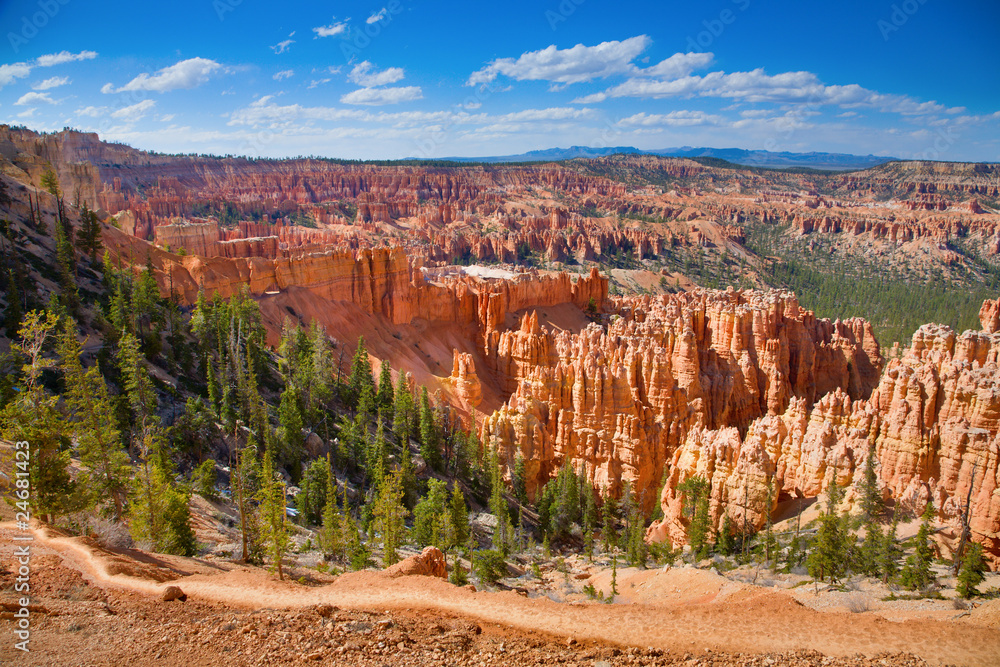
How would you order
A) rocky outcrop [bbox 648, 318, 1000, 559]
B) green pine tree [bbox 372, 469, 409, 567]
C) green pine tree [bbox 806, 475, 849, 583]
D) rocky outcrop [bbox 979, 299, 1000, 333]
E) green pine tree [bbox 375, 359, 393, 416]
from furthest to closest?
rocky outcrop [bbox 979, 299, 1000, 333], green pine tree [bbox 375, 359, 393, 416], green pine tree [bbox 372, 469, 409, 567], rocky outcrop [bbox 648, 318, 1000, 559], green pine tree [bbox 806, 475, 849, 583]

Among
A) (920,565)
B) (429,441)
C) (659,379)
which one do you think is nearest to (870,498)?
(920,565)

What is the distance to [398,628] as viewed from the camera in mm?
12938

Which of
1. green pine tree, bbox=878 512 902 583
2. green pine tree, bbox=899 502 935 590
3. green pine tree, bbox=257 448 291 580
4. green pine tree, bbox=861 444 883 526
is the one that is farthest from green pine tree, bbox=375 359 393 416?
green pine tree, bbox=899 502 935 590

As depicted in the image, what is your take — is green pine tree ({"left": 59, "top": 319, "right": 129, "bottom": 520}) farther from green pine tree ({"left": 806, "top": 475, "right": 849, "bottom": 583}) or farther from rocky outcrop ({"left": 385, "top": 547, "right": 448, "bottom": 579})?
green pine tree ({"left": 806, "top": 475, "right": 849, "bottom": 583})

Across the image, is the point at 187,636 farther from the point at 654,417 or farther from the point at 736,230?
the point at 736,230

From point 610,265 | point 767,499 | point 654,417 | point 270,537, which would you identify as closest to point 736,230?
point 610,265

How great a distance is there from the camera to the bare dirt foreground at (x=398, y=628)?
1154 centimetres

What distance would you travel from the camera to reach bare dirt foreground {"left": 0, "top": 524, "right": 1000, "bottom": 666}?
11.5m

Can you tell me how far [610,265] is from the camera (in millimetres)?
132000

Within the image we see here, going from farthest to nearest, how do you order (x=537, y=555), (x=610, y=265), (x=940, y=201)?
(x=940, y=201) < (x=610, y=265) < (x=537, y=555)

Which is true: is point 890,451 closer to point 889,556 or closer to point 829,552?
point 889,556

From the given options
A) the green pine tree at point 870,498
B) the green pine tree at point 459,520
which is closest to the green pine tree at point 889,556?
the green pine tree at point 870,498

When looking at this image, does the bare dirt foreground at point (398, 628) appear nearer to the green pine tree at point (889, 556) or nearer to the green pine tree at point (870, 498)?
the green pine tree at point (889, 556)

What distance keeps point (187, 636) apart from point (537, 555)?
20634mm
